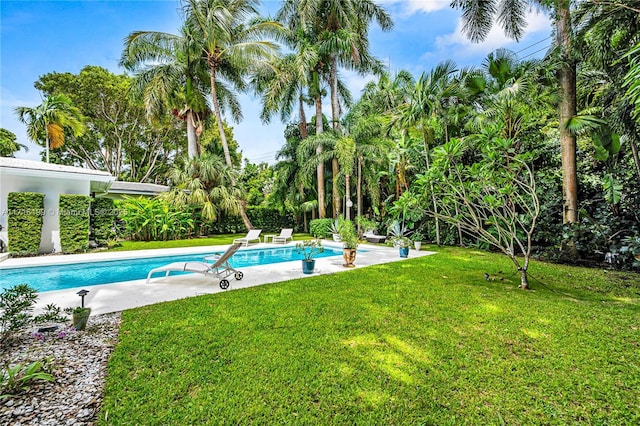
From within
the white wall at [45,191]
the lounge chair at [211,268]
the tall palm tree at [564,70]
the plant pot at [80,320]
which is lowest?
the plant pot at [80,320]

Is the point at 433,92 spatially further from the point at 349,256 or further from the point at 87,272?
the point at 87,272

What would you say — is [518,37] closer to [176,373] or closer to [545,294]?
[545,294]

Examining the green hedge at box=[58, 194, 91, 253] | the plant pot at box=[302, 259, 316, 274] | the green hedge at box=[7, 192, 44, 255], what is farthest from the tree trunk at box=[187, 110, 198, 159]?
the plant pot at box=[302, 259, 316, 274]

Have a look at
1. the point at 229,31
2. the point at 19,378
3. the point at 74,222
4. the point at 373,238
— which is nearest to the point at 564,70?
the point at 373,238

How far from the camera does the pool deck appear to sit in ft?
17.5

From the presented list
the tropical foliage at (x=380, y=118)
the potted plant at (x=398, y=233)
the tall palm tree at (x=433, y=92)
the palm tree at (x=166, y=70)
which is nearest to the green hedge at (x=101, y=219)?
the tropical foliage at (x=380, y=118)

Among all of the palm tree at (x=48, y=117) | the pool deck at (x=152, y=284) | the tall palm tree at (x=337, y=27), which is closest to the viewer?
the pool deck at (x=152, y=284)

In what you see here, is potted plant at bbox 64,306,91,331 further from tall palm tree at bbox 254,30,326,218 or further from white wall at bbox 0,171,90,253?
tall palm tree at bbox 254,30,326,218

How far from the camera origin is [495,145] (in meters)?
5.55

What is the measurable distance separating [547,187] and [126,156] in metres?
33.0

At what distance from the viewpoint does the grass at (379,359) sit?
2.49m

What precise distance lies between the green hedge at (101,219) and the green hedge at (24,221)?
195 cm

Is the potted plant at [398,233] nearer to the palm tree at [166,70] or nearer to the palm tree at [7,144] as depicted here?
the palm tree at [166,70]

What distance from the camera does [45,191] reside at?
11.2m
